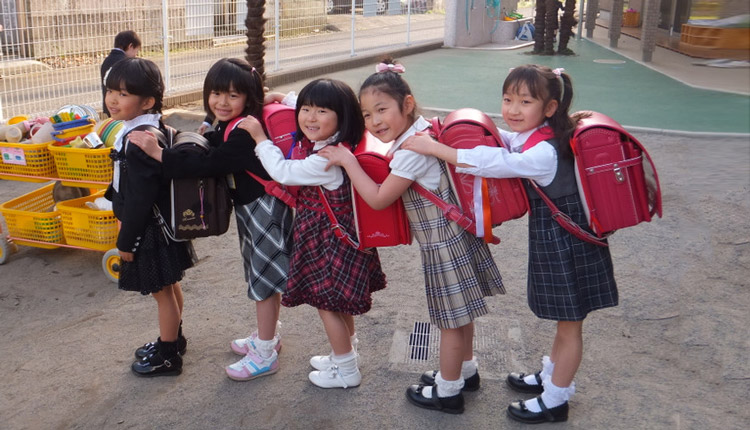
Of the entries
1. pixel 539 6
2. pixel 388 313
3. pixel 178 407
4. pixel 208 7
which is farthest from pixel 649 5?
pixel 178 407

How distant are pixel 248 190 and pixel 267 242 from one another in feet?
0.78

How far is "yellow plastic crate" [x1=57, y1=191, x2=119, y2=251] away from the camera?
4.19 meters

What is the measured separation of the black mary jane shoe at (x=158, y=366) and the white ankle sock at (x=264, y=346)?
0.39 metres

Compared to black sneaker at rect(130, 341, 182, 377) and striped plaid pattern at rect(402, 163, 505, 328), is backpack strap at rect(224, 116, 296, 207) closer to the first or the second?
striped plaid pattern at rect(402, 163, 505, 328)

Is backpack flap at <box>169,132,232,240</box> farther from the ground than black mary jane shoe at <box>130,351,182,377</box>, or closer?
farther from the ground

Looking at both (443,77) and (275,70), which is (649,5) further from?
(275,70)

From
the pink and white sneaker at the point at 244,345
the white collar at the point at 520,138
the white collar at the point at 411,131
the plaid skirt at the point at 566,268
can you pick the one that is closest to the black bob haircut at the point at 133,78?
the white collar at the point at 411,131

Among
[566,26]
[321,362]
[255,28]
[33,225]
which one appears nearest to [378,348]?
[321,362]

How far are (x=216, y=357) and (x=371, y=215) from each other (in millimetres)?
1193

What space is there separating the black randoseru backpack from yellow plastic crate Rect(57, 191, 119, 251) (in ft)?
4.72

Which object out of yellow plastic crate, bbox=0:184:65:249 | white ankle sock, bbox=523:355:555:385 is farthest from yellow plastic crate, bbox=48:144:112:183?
white ankle sock, bbox=523:355:555:385

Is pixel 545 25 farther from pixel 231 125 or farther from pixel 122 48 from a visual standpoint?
pixel 231 125

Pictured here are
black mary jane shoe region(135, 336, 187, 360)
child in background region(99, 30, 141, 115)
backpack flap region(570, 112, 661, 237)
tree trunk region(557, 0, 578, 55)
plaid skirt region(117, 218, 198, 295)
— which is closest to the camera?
backpack flap region(570, 112, 661, 237)

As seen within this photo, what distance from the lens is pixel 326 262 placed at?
9.25ft
